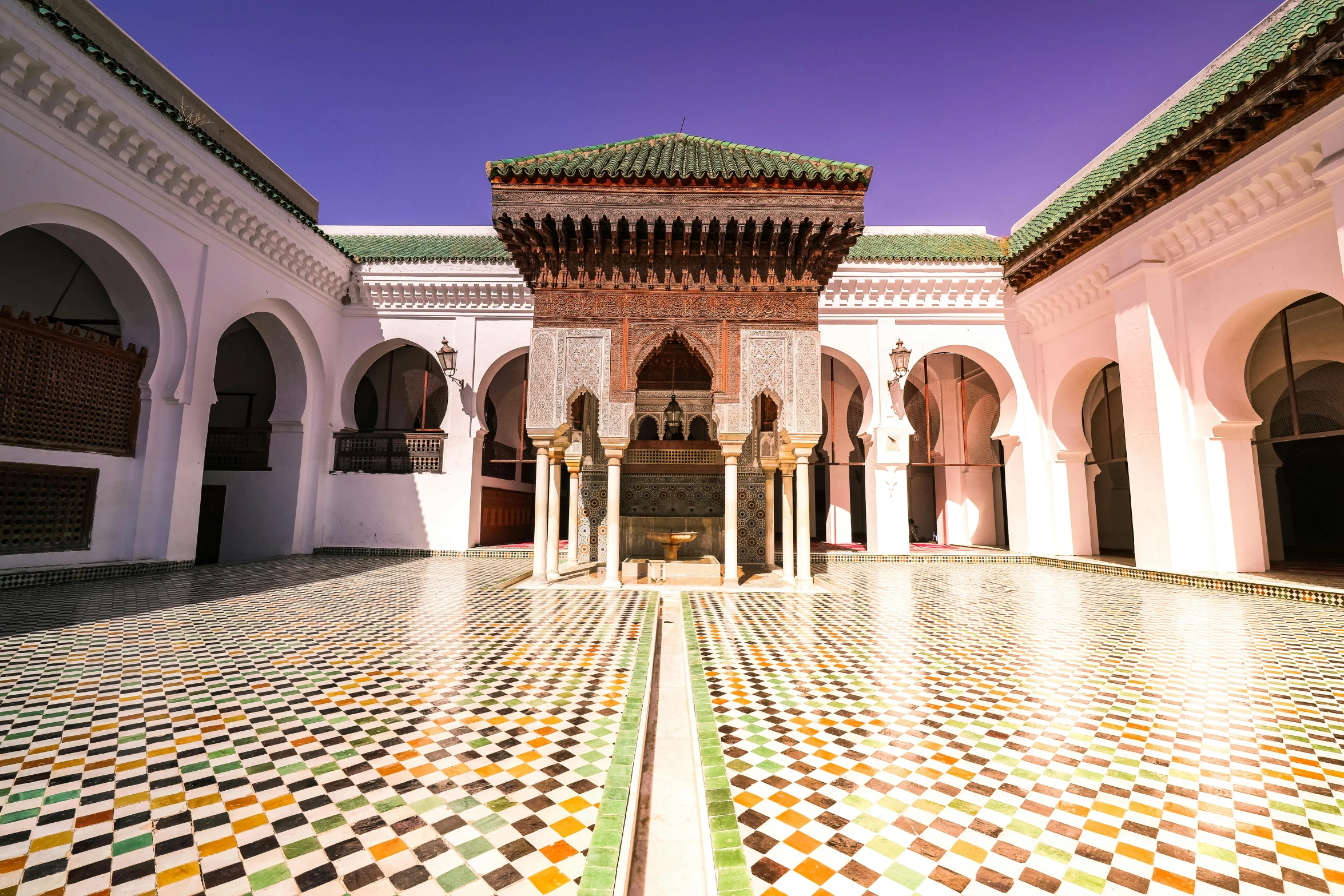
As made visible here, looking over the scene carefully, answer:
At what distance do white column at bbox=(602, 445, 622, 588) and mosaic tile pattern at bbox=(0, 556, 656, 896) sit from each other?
179cm

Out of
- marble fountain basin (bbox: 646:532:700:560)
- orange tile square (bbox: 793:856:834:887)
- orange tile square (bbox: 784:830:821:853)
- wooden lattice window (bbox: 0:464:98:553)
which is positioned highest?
wooden lattice window (bbox: 0:464:98:553)

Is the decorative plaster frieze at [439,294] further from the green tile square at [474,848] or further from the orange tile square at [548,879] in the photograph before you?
the orange tile square at [548,879]

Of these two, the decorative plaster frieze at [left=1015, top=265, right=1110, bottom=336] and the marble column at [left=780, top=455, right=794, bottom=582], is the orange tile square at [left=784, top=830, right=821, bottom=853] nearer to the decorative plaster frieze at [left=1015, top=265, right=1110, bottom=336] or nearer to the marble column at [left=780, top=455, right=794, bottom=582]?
the marble column at [left=780, top=455, right=794, bottom=582]

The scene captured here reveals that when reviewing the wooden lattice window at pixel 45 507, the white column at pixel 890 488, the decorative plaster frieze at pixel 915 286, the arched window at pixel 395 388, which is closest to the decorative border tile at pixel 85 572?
the wooden lattice window at pixel 45 507

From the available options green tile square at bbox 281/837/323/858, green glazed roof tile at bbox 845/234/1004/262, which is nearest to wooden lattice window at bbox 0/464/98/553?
green tile square at bbox 281/837/323/858

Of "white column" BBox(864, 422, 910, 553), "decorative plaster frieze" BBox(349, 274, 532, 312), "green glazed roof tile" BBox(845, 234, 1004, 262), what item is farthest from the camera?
"decorative plaster frieze" BBox(349, 274, 532, 312)

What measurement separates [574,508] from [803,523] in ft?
9.46

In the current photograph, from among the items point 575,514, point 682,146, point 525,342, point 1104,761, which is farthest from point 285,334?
point 1104,761

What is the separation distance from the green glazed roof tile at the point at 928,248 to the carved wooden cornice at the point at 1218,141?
5.02 ft

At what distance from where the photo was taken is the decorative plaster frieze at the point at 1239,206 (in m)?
5.00

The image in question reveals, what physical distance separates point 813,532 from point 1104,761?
413 inches

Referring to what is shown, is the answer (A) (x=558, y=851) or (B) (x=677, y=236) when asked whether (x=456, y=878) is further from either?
(B) (x=677, y=236)

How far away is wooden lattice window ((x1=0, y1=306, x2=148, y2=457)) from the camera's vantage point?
5.27 meters

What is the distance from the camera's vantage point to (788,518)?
6.47 meters
